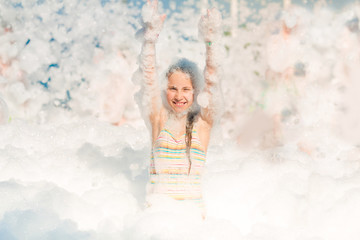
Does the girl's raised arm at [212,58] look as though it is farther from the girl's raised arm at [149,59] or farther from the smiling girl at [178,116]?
the girl's raised arm at [149,59]

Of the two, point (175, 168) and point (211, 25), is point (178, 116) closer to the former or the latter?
point (175, 168)

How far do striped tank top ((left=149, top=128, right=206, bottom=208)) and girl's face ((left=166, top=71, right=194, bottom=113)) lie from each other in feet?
0.45

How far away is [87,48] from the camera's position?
4.89 meters

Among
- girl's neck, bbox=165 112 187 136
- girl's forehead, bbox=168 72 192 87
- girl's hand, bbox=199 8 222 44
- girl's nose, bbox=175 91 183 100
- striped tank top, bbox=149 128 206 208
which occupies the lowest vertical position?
striped tank top, bbox=149 128 206 208

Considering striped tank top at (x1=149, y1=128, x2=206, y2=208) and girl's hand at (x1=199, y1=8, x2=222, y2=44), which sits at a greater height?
girl's hand at (x1=199, y1=8, x2=222, y2=44)

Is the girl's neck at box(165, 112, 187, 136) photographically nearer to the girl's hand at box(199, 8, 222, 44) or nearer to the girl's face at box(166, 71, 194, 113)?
the girl's face at box(166, 71, 194, 113)

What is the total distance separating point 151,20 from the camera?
169cm

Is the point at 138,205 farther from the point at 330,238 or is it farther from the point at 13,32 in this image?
the point at 13,32

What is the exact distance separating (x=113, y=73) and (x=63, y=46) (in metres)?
0.69

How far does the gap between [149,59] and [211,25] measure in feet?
1.02

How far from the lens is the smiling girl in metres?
1.74

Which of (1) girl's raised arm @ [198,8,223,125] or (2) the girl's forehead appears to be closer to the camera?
(1) girl's raised arm @ [198,8,223,125]

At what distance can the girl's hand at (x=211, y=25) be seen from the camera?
168 centimetres

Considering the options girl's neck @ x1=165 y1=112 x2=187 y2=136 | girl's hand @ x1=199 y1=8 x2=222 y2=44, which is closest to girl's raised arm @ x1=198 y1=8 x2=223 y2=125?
girl's hand @ x1=199 y1=8 x2=222 y2=44
